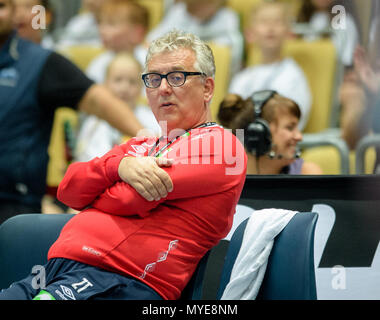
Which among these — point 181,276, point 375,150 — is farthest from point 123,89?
point 181,276

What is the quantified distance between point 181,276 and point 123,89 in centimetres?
230

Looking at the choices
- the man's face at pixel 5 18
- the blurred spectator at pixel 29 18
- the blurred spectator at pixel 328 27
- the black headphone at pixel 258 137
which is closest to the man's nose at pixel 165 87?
the black headphone at pixel 258 137

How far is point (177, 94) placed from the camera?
1.82 metres

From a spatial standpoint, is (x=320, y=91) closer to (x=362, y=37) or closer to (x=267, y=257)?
(x=362, y=37)

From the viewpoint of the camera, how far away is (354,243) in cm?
219

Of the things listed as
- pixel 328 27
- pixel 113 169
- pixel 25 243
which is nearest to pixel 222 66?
pixel 328 27

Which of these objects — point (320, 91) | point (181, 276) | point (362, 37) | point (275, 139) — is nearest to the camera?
point (181, 276)

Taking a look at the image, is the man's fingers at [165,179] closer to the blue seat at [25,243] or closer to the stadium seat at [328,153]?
the blue seat at [25,243]

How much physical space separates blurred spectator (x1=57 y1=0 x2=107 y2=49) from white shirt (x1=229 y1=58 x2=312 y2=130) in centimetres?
141

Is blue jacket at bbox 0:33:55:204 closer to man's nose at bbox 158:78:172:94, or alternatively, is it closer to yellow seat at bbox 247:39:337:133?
man's nose at bbox 158:78:172:94

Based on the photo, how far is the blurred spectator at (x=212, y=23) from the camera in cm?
411

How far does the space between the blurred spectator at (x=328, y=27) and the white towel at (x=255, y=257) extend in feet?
7.06

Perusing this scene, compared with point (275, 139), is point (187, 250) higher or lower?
lower

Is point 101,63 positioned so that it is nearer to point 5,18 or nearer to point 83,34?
point 83,34
